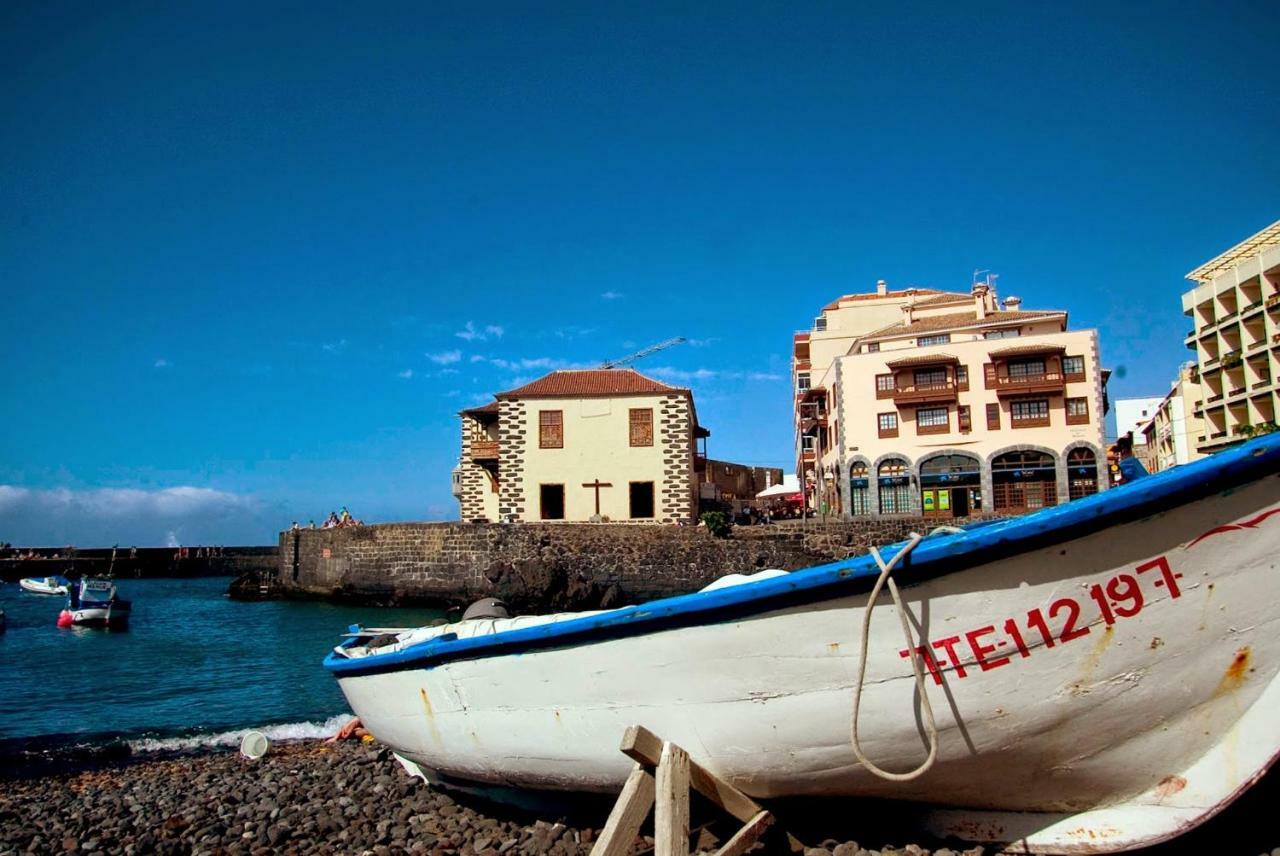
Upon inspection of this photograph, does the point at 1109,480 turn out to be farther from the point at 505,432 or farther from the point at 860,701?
the point at 860,701

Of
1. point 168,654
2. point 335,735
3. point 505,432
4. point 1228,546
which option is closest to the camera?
point 1228,546

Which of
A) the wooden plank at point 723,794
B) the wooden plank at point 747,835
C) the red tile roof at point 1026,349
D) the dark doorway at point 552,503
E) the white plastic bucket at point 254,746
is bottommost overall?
the white plastic bucket at point 254,746

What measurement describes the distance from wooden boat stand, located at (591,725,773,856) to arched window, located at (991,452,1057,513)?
3130cm

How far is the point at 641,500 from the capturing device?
30594mm

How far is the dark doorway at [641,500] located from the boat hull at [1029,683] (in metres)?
26.1

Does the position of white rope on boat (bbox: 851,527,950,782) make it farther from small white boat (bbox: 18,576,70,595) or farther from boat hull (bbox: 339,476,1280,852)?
small white boat (bbox: 18,576,70,595)

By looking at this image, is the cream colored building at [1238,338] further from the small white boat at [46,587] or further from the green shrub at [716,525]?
the small white boat at [46,587]

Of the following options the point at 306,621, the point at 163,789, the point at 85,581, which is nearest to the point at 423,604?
the point at 306,621

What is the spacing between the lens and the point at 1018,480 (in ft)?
107

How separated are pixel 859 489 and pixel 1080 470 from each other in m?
8.54

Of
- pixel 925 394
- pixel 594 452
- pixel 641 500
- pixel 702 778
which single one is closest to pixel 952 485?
pixel 925 394

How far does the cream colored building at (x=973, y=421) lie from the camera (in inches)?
1261

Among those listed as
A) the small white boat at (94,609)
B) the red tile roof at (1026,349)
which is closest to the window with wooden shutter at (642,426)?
the red tile roof at (1026,349)

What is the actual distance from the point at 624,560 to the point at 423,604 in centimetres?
744
